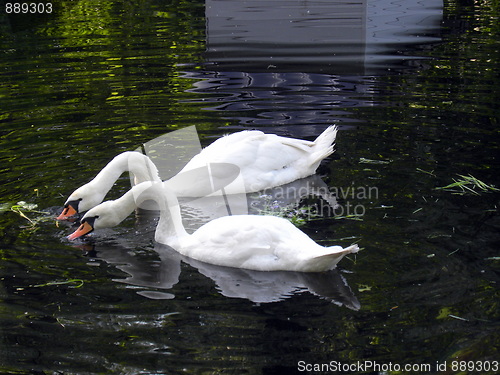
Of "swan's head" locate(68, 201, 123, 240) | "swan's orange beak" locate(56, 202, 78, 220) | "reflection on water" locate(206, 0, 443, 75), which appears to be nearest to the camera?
"swan's head" locate(68, 201, 123, 240)

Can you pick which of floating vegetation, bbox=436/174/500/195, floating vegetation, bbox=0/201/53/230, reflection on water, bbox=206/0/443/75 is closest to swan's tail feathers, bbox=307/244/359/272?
floating vegetation, bbox=436/174/500/195

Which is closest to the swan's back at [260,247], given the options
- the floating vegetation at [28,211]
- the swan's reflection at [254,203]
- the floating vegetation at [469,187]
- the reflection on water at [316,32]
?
the swan's reflection at [254,203]

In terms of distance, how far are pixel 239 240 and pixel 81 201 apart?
6.76 feet

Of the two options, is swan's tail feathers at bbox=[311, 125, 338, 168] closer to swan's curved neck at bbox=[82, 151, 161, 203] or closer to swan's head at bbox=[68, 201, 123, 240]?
swan's curved neck at bbox=[82, 151, 161, 203]

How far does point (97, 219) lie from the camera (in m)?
7.51

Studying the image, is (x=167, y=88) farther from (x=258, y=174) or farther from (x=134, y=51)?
(x=258, y=174)

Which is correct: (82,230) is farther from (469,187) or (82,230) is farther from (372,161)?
(469,187)

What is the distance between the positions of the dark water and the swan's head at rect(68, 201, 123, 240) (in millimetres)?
172

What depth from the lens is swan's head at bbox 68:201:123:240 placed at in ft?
24.4

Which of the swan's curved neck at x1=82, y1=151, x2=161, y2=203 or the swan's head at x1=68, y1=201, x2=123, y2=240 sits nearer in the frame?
the swan's head at x1=68, y1=201, x2=123, y2=240

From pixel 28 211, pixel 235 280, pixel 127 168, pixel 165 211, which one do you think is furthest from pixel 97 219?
pixel 235 280

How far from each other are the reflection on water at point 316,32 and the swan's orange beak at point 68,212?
6159mm

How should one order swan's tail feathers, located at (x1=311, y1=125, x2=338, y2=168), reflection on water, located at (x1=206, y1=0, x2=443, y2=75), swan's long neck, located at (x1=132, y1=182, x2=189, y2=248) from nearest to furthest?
swan's long neck, located at (x1=132, y1=182, x2=189, y2=248) < swan's tail feathers, located at (x1=311, y1=125, x2=338, y2=168) < reflection on water, located at (x1=206, y1=0, x2=443, y2=75)

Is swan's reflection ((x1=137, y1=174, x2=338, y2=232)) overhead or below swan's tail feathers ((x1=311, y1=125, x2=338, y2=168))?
below
